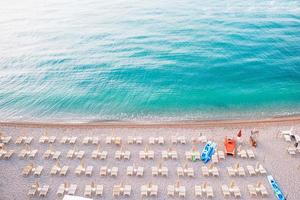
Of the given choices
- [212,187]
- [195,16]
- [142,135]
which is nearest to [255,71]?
[142,135]

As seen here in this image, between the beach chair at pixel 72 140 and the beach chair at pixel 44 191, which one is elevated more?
the beach chair at pixel 72 140

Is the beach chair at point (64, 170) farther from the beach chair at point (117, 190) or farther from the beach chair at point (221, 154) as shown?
the beach chair at point (221, 154)

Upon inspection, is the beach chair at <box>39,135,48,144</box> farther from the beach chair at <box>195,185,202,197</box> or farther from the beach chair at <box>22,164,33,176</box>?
the beach chair at <box>195,185,202,197</box>

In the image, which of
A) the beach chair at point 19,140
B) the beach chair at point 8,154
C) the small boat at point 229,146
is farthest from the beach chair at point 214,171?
the beach chair at point 19,140

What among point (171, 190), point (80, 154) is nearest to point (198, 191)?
point (171, 190)

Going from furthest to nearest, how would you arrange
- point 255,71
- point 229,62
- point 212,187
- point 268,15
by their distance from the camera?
point 268,15
point 229,62
point 255,71
point 212,187

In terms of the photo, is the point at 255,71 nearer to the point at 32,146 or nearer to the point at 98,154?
the point at 98,154

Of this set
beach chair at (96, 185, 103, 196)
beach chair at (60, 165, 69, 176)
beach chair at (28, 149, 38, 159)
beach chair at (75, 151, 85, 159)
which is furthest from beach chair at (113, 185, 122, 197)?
beach chair at (28, 149, 38, 159)
